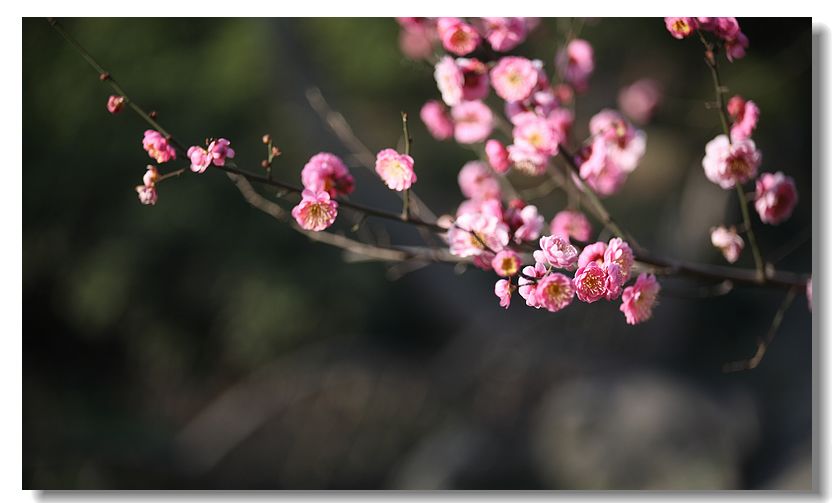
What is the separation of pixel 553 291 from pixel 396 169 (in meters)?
0.19

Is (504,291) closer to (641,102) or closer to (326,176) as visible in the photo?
(326,176)

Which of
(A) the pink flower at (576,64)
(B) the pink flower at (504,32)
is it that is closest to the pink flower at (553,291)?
(B) the pink flower at (504,32)

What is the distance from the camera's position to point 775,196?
34.1 inches

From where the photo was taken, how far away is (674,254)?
2570 millimetres

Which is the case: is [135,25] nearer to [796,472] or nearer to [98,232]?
[98,232]

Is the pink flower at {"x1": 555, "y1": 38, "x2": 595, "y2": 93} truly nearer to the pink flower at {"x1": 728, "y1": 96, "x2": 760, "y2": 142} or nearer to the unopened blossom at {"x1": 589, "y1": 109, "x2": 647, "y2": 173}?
the unopened blossom at {"x1": 589, "y1": 109, "x2": 647, "y2": 173}

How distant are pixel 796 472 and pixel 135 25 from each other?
2.19 meters

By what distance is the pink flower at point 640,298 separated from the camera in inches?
28.7

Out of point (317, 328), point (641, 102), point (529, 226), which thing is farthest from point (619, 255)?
point (317, 328)

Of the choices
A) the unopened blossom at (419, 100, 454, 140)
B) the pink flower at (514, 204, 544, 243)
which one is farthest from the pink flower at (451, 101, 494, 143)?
the pink flower at (514, 204, 544, 243)

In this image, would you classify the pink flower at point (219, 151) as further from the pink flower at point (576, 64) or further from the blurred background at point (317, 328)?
the blurred background at point (317, 328)

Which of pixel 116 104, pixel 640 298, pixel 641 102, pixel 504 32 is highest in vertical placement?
pixel 641 102

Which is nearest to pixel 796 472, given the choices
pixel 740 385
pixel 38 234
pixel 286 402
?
pixel 740 385

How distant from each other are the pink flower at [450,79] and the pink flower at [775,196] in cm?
35
